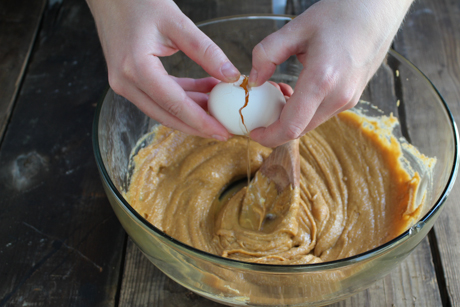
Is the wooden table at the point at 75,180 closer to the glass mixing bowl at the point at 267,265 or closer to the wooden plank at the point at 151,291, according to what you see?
the wooden plank at the point at 151,291

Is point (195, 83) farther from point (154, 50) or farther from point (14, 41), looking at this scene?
point (14, 41)

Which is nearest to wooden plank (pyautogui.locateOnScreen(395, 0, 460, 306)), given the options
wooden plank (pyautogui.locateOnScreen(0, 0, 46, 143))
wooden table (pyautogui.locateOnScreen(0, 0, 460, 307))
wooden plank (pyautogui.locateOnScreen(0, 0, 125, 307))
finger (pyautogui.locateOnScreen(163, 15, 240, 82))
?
wooden table (pyautogui.locateOnScreen(0, 0, 460, 307))

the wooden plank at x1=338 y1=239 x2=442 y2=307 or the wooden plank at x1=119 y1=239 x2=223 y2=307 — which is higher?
the wooden plank at x1=338 y1=239 x2=442 y2=307

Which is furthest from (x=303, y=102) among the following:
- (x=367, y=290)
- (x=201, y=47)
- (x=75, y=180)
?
(x=75, y=180)

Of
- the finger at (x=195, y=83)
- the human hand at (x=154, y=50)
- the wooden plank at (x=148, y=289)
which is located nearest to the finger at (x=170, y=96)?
the human hand at (x=154, y=50)

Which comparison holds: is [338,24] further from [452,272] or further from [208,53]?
[452,272]

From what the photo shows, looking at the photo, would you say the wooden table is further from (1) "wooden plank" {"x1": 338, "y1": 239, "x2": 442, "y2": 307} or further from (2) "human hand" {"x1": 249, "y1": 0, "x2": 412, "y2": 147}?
(2) "human hand" {"x1": 249, "y1": 0, "x2": 412, "y2": 147}

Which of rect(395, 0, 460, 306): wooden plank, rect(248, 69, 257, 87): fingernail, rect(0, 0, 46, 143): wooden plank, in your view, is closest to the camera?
rect(248, 69, 257, 87): fingernail

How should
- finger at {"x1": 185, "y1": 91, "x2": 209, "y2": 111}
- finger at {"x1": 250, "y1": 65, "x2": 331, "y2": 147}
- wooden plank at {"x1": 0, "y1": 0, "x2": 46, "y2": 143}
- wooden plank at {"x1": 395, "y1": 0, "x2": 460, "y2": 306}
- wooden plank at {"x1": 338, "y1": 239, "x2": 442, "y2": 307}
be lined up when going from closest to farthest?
finger at {"x1": 250, "y1": 65, "x2": 331, "y2": 147} < wooden plank at {"x1": 338, "y1": 239, "x2": 442, "y2": 307} < finger at {"x1": 185, "y1": 91, "x2": 209, "y2": 111} < wooden plank at {"x1": 395, "y1": 0, "x2": 460, "y2": 306} < wooden plank at {"x1": 0, "y1": 0, "x2": 46, "y2": 143}
